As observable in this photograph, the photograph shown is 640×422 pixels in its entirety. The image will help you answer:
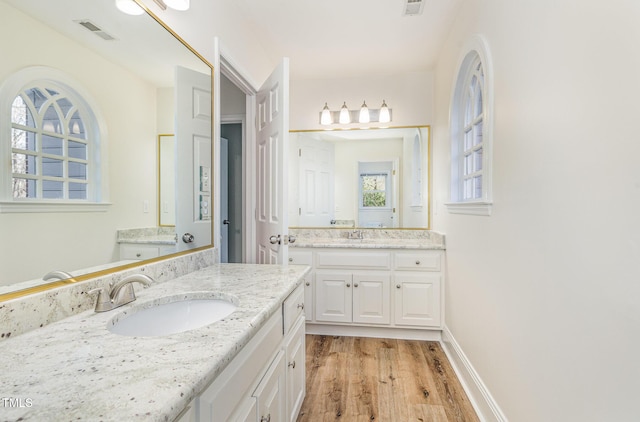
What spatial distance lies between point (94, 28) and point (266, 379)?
1323mm

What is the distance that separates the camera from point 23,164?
808 millimetres

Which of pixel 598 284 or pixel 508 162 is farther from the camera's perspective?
pixel 508 162

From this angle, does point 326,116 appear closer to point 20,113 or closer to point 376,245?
point 376,245

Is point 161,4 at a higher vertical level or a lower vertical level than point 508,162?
higher

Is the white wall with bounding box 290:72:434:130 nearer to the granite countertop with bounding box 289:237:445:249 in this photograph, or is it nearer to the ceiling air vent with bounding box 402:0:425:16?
the ceiling air vent with bounding box 402:0:425:16

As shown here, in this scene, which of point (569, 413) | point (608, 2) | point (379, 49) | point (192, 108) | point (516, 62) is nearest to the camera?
point (608, 2)

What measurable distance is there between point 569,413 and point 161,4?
2.16 m

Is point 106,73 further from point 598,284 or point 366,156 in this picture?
point 366,156

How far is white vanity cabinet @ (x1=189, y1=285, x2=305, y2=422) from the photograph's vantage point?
0.71 m

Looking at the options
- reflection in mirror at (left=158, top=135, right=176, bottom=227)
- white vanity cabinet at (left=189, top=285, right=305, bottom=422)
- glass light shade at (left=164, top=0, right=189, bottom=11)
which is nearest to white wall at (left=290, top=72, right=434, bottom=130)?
glass light shade at (left=164, top=0, right=189, bottom=11)

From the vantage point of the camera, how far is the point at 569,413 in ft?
3.19

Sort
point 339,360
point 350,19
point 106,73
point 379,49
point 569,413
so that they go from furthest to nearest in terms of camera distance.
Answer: point 379,49 → point 339,360 → point 350,19 → point 106,73 → point 569,413

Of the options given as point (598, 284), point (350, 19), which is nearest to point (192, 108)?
point (350, 19)

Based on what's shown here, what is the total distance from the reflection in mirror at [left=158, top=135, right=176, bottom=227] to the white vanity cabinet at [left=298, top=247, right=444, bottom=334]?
1514 mm
